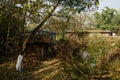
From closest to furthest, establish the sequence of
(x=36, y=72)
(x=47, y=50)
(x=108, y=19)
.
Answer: (x=36, y=72)
(x=47, y=50)
(x=108, y=19)

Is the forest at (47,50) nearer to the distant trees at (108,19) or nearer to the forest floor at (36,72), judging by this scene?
the forest floor at (36,72)

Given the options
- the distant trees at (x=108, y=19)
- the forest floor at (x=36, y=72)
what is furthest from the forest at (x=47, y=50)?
the distant trees at (x=108, y=19)

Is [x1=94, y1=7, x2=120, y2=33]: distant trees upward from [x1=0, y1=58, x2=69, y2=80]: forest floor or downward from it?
upward

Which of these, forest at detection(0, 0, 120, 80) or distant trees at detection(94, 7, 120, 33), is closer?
forest at detection(0, 0, 120, 80)

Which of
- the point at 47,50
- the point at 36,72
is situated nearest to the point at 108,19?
the point at 47,50

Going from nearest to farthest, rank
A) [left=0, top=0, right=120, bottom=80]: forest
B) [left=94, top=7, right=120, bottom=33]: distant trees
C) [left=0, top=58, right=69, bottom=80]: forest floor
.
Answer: [left=0, top=0, right=120, bottom=80]: forest, [left=0, top=58, right=69, bottom=80]: forest floor, [left=94, top=7, right=120, bottom=33]: distant trees

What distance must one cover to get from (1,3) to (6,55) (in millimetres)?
3728

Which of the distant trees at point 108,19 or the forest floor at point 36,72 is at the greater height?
the distant trees at point 108,19

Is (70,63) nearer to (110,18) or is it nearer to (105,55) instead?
(105,55)

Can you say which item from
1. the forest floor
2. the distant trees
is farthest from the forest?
the distant trees

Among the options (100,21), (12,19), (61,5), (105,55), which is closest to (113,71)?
(105,55)

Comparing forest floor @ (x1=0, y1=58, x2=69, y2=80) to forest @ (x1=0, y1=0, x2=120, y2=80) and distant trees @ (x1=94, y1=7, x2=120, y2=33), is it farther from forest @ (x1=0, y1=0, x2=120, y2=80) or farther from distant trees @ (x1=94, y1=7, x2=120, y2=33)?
distant trees @ (x1=94, y1=7, x2=120, y2=33)

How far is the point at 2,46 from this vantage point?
50.8 feet

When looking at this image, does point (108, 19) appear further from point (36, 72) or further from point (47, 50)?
point (36, 72)
